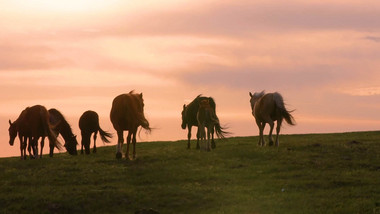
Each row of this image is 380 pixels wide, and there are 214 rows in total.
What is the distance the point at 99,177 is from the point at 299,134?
24.8 meters

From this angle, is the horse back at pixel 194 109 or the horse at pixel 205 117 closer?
the horse at pixel 205 117

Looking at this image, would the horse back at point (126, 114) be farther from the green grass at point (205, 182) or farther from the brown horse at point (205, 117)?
the brown horse at point (205, 117)

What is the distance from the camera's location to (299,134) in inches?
1736

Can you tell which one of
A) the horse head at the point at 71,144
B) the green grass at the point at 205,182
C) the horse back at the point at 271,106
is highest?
the horse back at the point at 271,106

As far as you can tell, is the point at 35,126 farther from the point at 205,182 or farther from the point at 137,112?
the point at 205,182

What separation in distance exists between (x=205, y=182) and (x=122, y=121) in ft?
24.5

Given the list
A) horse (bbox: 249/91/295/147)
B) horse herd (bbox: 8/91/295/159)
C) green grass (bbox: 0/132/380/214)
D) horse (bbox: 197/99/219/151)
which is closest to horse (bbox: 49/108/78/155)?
horse herd (bbox: 8/91/295/159)

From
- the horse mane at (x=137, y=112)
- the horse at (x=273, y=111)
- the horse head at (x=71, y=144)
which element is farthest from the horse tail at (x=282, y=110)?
the horse head at (x=71, y=144)

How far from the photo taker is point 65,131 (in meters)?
32.7

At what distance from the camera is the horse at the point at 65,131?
32.5m

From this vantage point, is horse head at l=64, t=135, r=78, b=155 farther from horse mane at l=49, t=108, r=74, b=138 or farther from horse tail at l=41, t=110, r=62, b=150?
horse tail at l=41, t=110, r=62, b=150

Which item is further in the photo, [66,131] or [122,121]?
[66,131]

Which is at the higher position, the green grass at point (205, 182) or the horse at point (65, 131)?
the horse at point (65, 131)

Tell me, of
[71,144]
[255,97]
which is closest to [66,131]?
[71,144]
